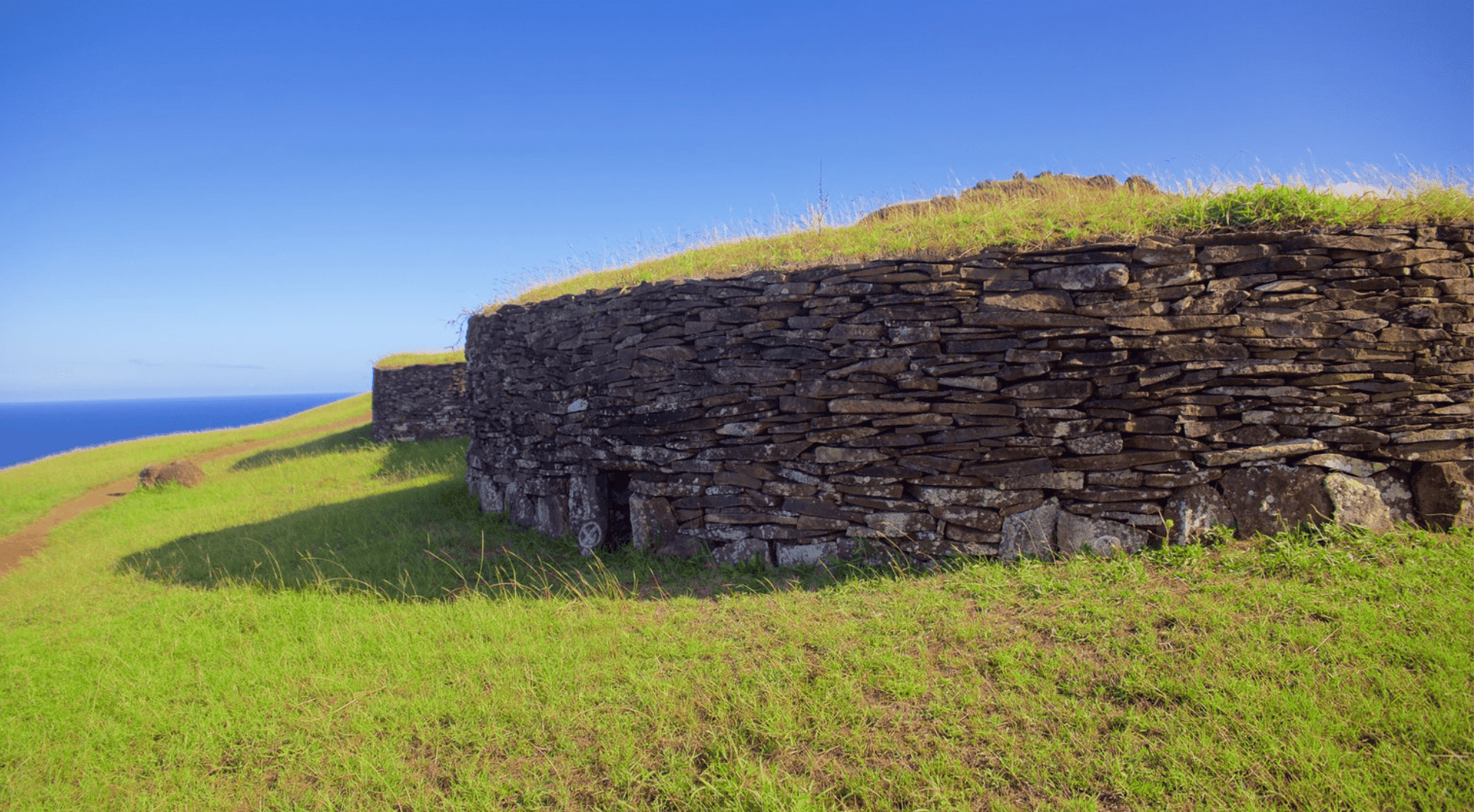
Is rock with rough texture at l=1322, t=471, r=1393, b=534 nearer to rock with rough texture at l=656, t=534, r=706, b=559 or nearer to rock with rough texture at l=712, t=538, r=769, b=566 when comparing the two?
rock with rough texture at l=712, t=538, r=769, b=566

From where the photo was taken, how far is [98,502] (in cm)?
1573

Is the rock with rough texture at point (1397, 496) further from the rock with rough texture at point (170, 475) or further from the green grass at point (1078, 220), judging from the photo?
the rock with rough texture at point (170, 475)

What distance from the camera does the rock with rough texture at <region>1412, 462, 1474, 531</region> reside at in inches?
203

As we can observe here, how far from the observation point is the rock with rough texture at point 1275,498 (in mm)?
5250

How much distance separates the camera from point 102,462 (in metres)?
20.7

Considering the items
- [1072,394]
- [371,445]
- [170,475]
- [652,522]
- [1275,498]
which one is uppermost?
[1072,394]

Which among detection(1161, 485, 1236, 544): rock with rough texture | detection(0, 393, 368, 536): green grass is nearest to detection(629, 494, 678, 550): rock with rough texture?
detection(1161, 485, 1236, 544): rock with rough texture

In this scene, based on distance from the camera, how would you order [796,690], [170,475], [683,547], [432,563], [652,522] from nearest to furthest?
[796,690], [683,547], [652,522], [432,563], [170,475]

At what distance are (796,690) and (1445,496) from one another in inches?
217

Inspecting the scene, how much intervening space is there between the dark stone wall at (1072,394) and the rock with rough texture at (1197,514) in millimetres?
20

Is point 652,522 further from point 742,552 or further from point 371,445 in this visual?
point 371,445

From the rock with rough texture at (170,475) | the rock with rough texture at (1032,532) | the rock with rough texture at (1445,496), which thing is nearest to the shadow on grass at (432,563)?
the rock with rough texture at (1032,532)

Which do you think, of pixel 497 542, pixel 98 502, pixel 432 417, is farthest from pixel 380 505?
pixel 98 502

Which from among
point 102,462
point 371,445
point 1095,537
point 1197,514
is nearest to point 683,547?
point 1095,537
